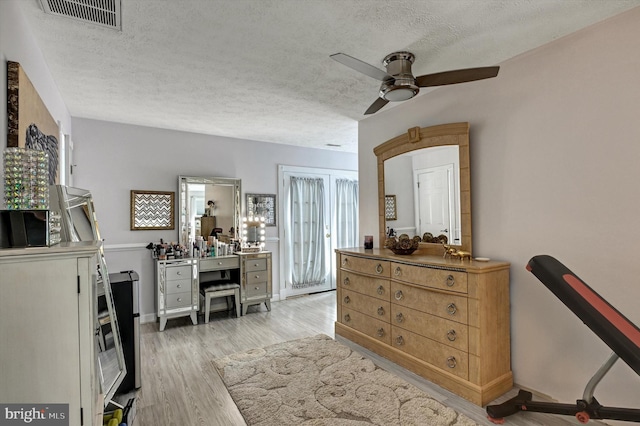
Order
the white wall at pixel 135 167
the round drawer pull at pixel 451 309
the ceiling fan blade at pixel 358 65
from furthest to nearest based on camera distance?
the white wall at pixel 135 167
the round drawer pull at pixel 451 309
the ceiling fan blade at pixel 358 65

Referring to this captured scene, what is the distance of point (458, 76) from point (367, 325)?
7.95ft

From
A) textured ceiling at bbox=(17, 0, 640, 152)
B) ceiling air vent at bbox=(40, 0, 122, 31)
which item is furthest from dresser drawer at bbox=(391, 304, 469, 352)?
ceiling air vent at bbox=(40, 0, 122, 31)

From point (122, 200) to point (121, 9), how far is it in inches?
113

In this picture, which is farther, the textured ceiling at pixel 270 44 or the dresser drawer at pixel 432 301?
the dresser drawer at pixel 432 301

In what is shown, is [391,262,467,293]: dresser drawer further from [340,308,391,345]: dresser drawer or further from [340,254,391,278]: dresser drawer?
[340,308,391,345]: dresser drawer

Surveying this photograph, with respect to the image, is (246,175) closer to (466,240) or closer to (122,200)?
(122,200)

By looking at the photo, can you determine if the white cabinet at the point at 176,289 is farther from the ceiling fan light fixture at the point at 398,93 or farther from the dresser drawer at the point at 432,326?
the ceiling fan light fixture at the point at 398,93

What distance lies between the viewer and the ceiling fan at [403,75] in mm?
2031

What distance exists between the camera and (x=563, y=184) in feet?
7.39

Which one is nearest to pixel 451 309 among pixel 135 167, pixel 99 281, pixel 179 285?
pixel 99 281

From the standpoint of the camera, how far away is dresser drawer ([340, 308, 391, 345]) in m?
3.04

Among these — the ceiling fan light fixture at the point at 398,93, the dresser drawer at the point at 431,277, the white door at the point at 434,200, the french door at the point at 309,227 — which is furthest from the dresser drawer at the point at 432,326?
the french door at the point at 309,227

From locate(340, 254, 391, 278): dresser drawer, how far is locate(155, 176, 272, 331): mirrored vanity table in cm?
156

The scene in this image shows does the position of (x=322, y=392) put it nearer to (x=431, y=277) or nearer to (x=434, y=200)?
(x=431, y=277)
